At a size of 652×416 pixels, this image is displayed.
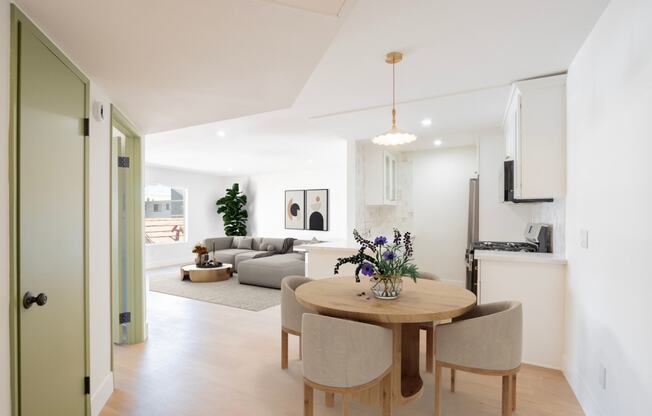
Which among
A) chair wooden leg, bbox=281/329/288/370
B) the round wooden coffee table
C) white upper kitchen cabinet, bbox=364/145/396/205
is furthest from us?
the round wooden coffee table

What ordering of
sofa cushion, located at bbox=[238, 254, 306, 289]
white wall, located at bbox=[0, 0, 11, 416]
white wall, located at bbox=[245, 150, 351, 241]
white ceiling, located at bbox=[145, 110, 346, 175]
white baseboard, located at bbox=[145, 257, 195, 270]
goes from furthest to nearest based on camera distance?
1. white wall, located at bbox=[245, 150, 351, 241]
2. white baseboard, located at bbox=[145, 257, 195, 270]
3. sofa cushion, located at bbox=[238, 254, 306, 289]
4. white ceiling, located at bbox=[145, 110, 346, 175]
5. white wall, located at bbox=[0, 0, 11, 416]

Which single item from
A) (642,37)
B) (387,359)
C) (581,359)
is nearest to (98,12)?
(387,359)

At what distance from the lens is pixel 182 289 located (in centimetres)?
573

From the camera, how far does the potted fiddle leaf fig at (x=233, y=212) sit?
923 cm

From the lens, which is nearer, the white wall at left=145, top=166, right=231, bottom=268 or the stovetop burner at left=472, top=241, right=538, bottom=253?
the stovetop burner at left=472, top=241, right=538, bottom=253

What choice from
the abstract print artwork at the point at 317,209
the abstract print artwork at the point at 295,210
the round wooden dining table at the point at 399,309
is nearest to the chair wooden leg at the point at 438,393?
the round wooden dining table at the point at 399,309

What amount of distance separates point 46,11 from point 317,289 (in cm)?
207

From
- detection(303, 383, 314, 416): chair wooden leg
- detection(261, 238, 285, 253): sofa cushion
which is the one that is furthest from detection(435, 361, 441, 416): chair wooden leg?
detection(261, 238, 285, 253): sofa cushion

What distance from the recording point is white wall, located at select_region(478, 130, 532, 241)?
4.45 meters

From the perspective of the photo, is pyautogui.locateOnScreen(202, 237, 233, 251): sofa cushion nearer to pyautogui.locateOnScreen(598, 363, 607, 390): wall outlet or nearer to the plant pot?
the plant pot

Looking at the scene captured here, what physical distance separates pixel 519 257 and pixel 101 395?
10.8ft

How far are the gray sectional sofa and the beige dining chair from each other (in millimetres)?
3916

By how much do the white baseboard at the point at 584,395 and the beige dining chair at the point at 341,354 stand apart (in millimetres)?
1338

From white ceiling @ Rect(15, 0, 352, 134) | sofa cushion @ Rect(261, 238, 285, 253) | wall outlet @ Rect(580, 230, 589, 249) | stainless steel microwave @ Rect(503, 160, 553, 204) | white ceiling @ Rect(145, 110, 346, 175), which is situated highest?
white ceiling @ Rect(145, 110, 346, 175)
